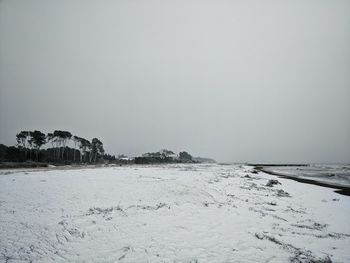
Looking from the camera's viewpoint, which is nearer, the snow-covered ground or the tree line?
the snow-covered ground

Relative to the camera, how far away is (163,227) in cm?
936

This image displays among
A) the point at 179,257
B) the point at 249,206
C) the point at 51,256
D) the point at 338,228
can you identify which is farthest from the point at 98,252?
the point at 338,228

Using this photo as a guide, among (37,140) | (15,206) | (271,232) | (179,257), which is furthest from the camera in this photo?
(37,140)

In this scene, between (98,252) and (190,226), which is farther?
(190,226)

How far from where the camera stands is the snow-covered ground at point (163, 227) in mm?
7125

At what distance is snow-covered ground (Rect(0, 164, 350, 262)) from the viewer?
7.12 m

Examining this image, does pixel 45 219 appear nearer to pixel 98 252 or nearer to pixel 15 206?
pixel 15 206

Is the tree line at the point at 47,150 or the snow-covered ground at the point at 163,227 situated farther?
the tree line at the point at 47,150

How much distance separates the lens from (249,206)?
44.1 ft

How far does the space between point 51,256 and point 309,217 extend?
12.6 metres

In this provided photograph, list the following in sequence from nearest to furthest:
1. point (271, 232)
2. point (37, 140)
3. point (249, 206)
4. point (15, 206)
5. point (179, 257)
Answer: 1. point (179, 257)
2. point (271, 232)
3. point (15, 206)
4. point (249, 206)
5. point (37, 140)

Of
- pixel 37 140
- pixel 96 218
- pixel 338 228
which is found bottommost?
pixel 338 228

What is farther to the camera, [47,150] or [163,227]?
[47,150]

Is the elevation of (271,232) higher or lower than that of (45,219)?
lower
